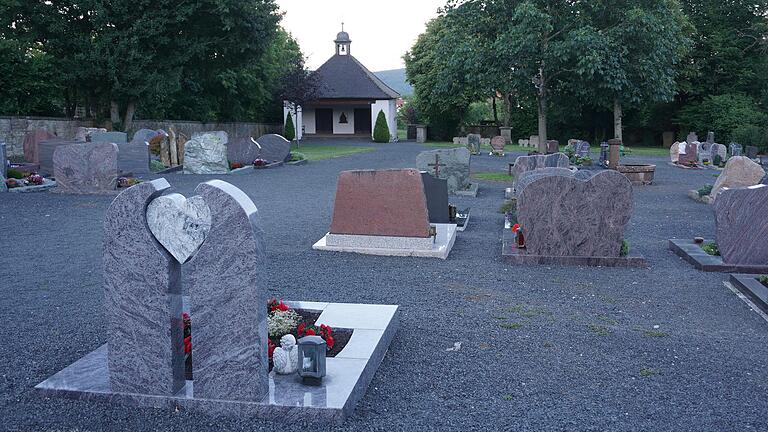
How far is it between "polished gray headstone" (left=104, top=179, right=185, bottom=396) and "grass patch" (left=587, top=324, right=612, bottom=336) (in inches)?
149

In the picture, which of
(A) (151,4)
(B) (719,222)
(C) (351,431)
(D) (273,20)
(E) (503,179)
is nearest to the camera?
(C) (351,431)

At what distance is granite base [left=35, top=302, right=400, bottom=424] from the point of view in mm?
4496

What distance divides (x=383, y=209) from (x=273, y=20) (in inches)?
979

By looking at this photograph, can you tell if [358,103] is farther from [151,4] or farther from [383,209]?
[383,209]

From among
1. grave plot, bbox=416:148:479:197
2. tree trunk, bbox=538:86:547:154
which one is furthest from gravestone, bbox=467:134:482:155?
grave plot, bbox=416:148:479:197

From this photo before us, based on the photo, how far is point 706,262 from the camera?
9.41m

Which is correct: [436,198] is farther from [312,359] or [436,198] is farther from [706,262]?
[312,359]

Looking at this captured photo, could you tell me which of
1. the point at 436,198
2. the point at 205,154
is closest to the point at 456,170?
the point at 436,198

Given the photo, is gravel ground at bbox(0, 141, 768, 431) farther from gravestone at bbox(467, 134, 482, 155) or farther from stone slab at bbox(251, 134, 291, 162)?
gravestone at bbox(467, 134, 482, 155)

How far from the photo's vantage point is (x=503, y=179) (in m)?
23.0

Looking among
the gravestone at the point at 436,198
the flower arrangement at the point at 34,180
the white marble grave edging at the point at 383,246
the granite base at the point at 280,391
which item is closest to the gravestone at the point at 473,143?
the flower arrangement at the point at 34,180

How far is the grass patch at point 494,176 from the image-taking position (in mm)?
22984

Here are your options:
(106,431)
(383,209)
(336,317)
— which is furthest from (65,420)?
(383,209)

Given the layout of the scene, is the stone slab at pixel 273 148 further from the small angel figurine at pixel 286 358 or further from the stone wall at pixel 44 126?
the small angel figurine at pixel 286 358
